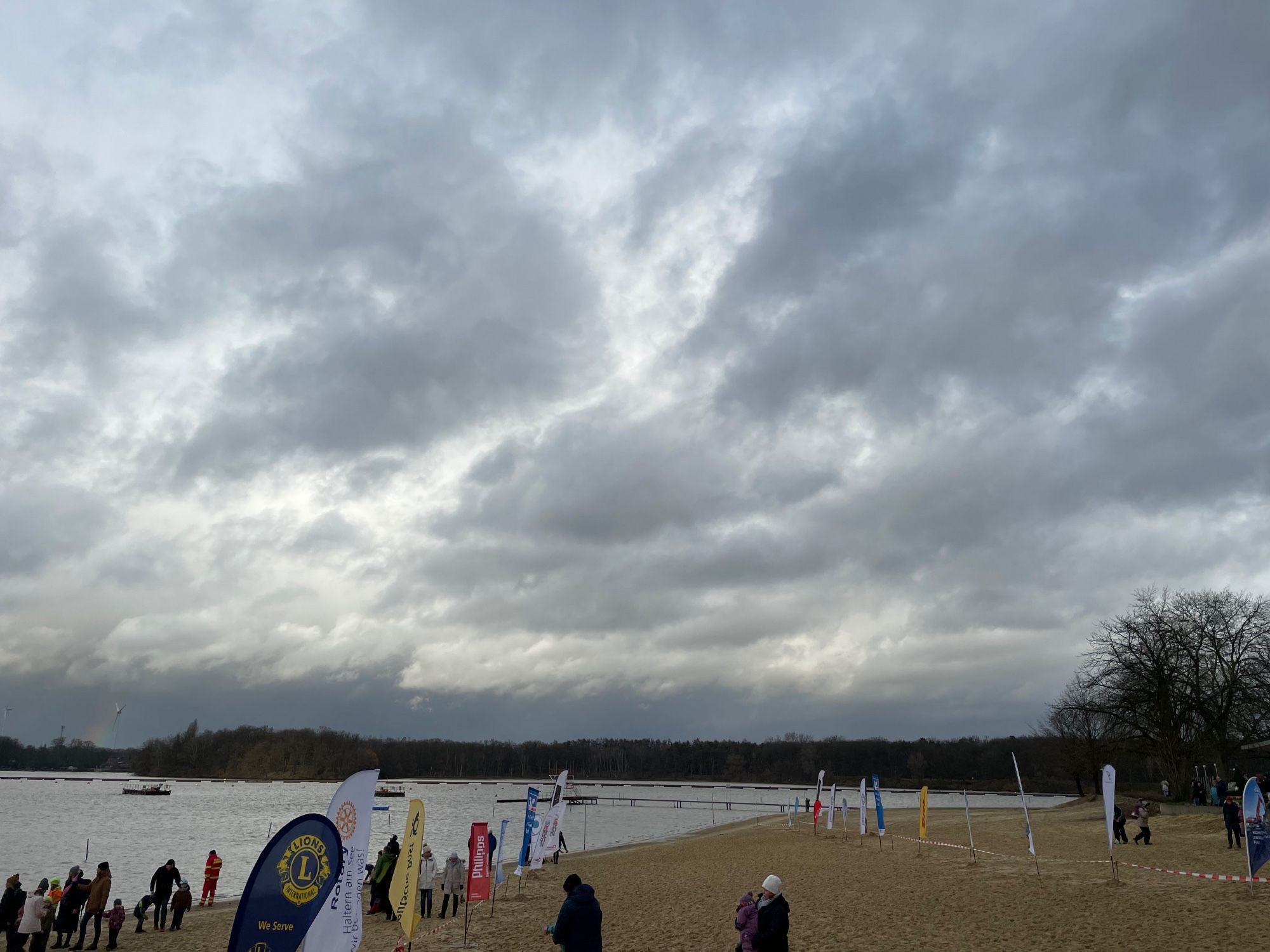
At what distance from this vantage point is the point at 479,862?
Answer: 868 inches

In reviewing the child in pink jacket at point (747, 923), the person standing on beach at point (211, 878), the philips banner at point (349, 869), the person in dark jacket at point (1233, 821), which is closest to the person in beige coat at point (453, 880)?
the person standing on beach at point (211, 878)

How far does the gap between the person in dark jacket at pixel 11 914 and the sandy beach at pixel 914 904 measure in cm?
368

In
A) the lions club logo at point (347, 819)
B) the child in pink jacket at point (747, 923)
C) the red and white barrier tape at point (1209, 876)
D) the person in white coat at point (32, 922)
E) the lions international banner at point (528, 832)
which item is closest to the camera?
the lions club logo at point (347, 819)

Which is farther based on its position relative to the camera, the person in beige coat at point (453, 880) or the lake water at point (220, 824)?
the lake water at point (220, 824)

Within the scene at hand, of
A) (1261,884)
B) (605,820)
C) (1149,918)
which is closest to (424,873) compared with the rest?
(1149,918)

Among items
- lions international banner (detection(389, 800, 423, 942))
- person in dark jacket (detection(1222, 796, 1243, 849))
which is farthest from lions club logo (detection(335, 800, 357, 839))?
person in dark jacket (detection(1222, 796, 1243, 849))

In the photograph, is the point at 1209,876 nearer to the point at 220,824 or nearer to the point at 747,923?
the point at 747,923

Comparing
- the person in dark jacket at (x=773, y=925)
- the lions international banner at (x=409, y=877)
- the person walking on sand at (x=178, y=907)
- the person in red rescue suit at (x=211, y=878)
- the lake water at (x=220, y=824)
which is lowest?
the lake water at (x=220, y=824)

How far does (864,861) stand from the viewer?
32.8 metres

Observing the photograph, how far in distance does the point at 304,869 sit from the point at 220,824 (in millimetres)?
86302

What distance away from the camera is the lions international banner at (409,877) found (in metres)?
14.8

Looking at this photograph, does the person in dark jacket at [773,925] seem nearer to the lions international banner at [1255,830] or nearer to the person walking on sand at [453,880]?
the lions international banner at [1255,830]

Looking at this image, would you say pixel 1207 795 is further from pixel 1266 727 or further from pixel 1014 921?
pixel 1014 921

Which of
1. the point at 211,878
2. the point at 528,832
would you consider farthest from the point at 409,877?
the point at 211,878
